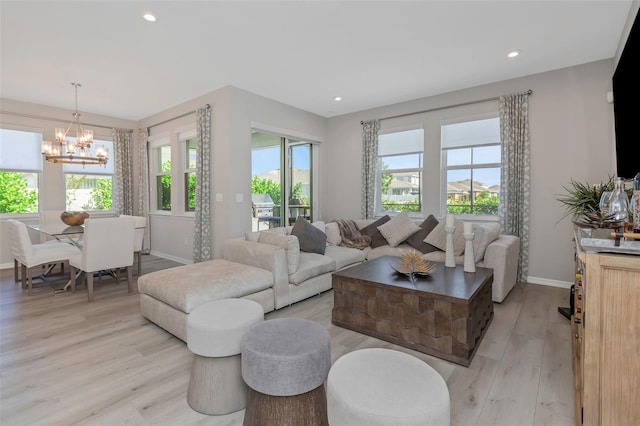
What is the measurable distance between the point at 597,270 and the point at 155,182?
269 inches

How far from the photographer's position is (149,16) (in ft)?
8.82

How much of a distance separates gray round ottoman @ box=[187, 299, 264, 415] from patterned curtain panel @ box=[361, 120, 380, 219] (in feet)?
13.5

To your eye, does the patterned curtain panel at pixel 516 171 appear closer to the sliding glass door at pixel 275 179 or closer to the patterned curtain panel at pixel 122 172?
the sliding glass door at pixel 275 179

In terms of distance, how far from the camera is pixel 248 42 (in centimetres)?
315

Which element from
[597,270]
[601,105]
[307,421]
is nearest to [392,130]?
[601,105]

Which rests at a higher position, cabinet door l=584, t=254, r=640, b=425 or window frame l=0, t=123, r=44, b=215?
window frame l=0, t=123, r=44, b=215

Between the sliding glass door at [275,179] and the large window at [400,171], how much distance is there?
5.22ft

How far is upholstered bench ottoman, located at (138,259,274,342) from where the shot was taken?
94.7 inches

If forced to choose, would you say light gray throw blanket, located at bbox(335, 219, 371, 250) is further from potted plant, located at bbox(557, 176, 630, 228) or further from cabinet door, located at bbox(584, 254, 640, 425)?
cabinet door, located at bbox(584, 254, 640, 425)

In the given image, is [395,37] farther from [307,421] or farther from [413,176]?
[307,421]

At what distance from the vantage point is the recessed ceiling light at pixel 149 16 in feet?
8.71

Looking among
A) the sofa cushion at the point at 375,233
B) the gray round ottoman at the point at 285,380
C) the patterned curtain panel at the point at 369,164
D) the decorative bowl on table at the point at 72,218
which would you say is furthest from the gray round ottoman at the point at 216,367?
the patterned curtain panel at the point at 369,164

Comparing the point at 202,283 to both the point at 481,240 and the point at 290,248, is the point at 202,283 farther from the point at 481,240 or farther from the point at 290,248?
the point at 481,240

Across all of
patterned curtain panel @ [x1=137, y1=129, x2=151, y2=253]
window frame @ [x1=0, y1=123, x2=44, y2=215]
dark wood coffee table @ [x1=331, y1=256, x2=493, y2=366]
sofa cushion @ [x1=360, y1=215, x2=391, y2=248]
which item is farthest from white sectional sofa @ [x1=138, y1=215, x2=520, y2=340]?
window frame @ [x1=0, y1=123, x2=44, y2=215]
